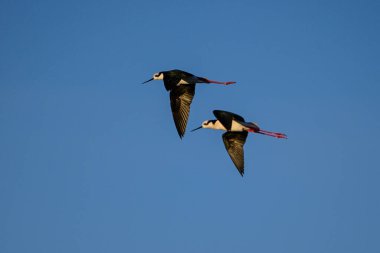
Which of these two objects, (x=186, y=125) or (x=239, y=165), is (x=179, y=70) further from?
(x=239, y=165)

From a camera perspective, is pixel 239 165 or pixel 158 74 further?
pixel 158 74

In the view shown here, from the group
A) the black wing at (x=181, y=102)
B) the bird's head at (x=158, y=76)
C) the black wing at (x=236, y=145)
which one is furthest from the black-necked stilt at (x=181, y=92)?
the bird's head at (x=158, y=76)

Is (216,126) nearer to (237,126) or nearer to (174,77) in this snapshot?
(237,126)

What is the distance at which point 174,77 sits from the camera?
2194 centimetres

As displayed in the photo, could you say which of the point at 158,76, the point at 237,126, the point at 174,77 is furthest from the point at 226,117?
the point at 158,76

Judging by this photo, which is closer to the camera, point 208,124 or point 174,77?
point 174,77

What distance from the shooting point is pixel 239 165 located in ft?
66.3

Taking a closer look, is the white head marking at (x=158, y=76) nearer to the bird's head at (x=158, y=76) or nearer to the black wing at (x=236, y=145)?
the bird's head at (x=158, y=76)

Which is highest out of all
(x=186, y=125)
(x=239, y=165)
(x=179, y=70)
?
(x=179, y=70)

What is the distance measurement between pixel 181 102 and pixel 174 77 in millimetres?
862

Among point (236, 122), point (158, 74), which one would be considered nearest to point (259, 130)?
point (236, 122)

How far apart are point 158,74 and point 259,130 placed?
4427 millimetres

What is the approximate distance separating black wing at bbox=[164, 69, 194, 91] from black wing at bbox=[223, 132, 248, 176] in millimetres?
1968

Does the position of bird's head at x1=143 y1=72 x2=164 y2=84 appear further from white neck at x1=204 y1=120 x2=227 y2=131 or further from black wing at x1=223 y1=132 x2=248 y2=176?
black wing at x1=223 y1=132 x2=248 y2=176
